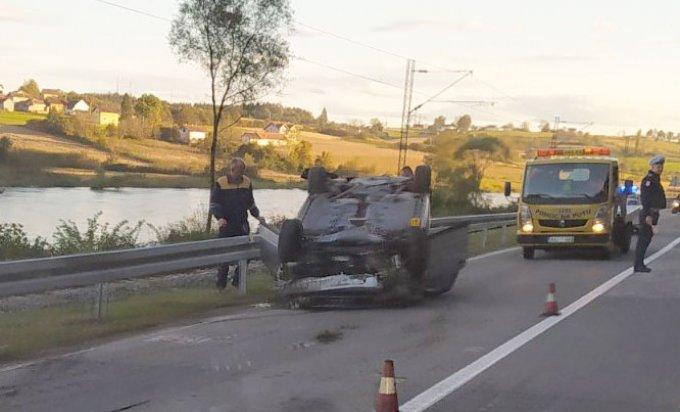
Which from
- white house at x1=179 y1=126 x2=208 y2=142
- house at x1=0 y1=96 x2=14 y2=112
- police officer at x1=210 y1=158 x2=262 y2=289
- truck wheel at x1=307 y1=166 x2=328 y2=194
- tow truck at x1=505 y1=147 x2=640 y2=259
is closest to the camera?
truck wheel at x1=307 y1=166 x2=328 y2=194

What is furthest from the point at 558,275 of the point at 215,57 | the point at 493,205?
the point at 493,205

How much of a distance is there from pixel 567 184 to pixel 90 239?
10.3 meters

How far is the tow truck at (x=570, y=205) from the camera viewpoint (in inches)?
727

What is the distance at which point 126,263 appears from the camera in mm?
9961

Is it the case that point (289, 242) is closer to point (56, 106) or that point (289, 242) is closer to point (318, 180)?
point (318, 180)

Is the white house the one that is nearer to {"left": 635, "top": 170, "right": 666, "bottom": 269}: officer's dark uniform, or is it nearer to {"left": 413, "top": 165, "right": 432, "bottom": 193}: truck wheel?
{"left": 635, "top": 170, "right": 666, "bottom": 269}: officer's dark uniform

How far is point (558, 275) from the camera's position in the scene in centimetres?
1538

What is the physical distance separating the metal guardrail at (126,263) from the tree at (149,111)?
45693 mm

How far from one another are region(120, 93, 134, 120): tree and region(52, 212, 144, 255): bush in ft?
134

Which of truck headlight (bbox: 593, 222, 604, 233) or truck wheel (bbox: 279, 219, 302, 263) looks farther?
truck headlight (bbox: 593, 222, 604, 233)

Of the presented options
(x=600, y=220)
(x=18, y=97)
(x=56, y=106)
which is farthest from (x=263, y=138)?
(x=600, y=220)

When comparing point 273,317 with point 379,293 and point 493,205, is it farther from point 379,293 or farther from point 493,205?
point 493,205

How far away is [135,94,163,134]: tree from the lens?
56.9m

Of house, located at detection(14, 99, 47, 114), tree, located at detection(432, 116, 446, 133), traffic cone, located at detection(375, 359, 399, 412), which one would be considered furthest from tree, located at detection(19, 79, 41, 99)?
traffic cone, located at detection(375, 359, 399, 412)
